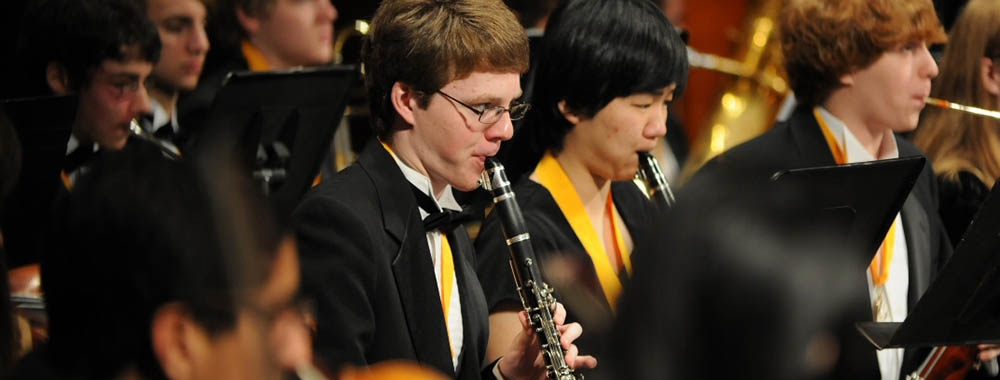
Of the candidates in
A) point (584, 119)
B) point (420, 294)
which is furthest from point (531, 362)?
point (584, 119)

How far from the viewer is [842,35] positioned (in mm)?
3428

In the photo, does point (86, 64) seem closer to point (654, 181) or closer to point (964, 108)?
point (654, 181)

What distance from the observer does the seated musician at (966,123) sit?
11.8ft

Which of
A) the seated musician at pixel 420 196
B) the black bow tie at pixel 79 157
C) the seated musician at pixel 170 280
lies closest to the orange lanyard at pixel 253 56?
the black bow tie at pixel 79 157

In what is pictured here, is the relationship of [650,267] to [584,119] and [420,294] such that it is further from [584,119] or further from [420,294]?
[584,119]

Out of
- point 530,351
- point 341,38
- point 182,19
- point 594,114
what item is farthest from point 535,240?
point 341,38

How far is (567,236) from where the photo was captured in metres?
2.95

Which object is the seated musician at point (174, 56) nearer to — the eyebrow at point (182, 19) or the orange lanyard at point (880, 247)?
the eyebrow at point (182, 19)

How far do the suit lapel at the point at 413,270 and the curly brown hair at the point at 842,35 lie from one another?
148 cm

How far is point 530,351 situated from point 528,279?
0.47 ft

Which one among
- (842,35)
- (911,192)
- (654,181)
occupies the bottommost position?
(911,192)

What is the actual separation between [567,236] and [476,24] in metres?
0.67

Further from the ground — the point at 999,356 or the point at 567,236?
the point at 567,236

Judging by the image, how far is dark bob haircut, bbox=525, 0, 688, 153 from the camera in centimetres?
296
